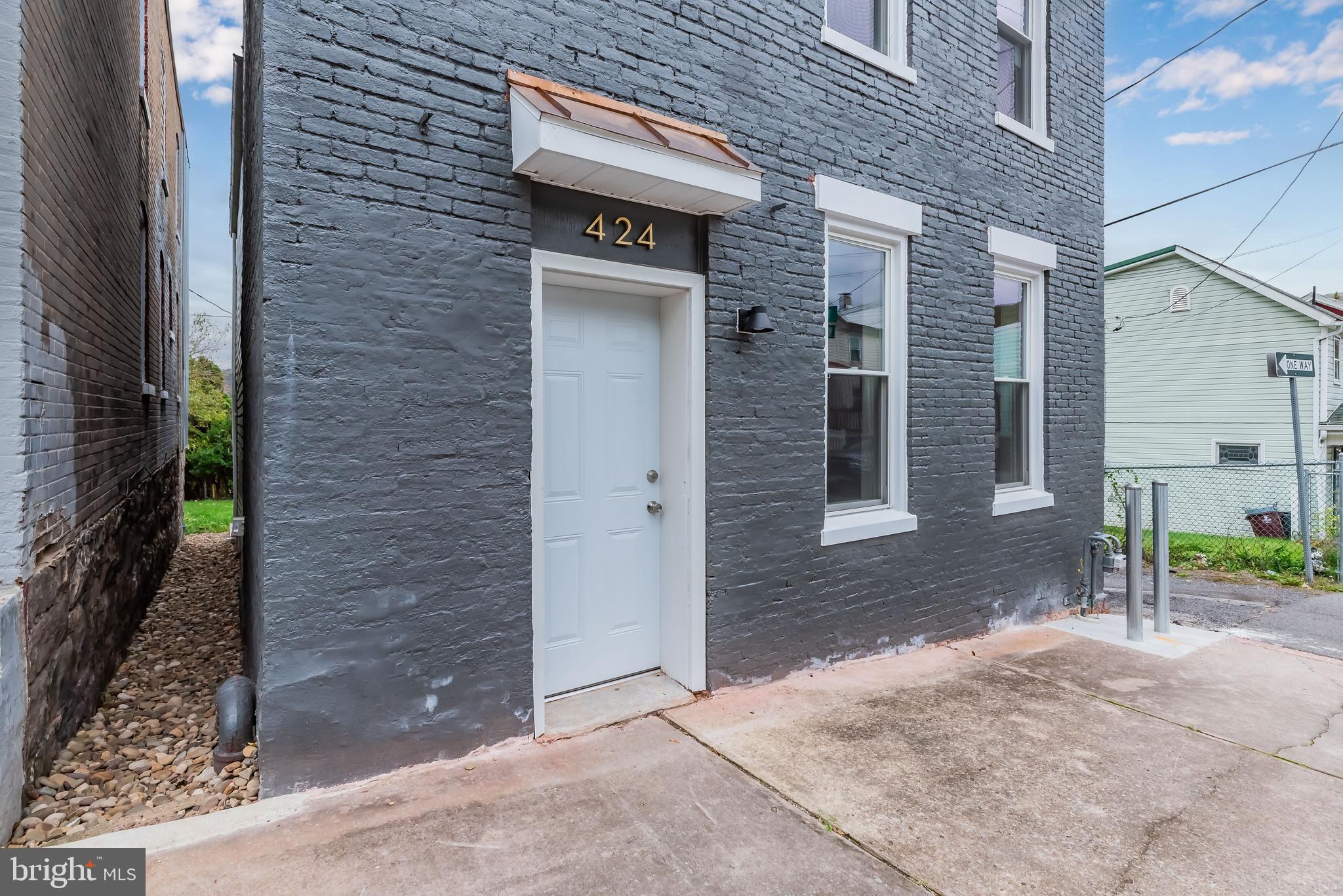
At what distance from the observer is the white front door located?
3.68 metres

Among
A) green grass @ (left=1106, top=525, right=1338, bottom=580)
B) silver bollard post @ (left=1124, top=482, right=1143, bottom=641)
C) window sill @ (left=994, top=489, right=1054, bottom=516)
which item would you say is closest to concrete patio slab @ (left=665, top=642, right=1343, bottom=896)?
silver bollard post @ (left=1124, top=482, right=1143, bottom=641)

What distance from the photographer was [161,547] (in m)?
7.32

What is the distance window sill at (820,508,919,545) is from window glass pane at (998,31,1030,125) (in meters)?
3.76

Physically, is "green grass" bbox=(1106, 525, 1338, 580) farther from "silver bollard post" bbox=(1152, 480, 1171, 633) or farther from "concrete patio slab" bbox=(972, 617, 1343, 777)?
"concrete patio slab" bbox=(972, 617, 1343, 777)

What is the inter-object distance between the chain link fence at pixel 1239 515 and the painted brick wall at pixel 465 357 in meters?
3.30

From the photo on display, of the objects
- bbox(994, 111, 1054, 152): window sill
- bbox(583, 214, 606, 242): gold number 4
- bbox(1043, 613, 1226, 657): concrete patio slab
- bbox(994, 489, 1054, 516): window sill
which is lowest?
bbox(1043, 613, 1226, 657): concrete patio slab

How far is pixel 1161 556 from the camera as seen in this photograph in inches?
211

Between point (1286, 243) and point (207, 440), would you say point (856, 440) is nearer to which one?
point (1286, 243)

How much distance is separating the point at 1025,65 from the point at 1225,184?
5.77 metres

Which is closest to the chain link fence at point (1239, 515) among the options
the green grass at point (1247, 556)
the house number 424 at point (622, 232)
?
the green grass at point (1247, 556)

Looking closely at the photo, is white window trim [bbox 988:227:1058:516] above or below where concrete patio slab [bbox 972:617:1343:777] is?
above

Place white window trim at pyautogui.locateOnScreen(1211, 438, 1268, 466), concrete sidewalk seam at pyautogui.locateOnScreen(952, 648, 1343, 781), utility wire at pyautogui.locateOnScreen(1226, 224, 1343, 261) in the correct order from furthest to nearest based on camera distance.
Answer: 1. white window trim at pyautogui.locateOnScreen(1211, 438, 1268, 466)
2. utility wire at pyautogui.locateOnScreen(1226, 224, 1343, 261)
3. concrete sidewalk seam at pyautogui.locateOnScreen(952, 648, 1343, 781)

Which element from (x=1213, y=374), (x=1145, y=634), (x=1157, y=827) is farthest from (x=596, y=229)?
(x=1213, y=374)

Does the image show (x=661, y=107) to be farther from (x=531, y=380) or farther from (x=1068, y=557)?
(x=1068, y=557)
